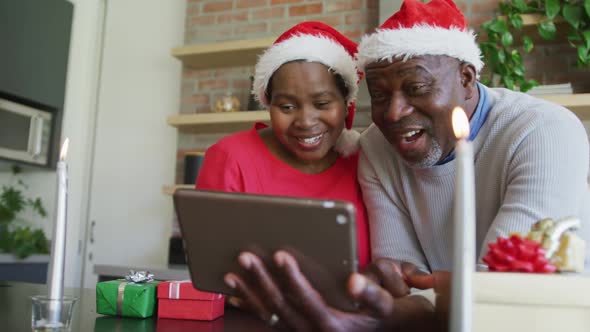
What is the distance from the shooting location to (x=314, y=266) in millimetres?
543

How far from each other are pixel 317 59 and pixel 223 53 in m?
1.93

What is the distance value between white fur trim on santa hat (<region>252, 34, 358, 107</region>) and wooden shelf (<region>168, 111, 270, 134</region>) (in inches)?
58.3

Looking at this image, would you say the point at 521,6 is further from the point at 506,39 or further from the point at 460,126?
the point at 460,126

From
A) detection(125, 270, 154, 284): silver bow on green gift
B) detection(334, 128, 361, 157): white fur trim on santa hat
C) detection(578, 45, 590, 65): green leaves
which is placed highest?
detection(578, 45, 590, 65): green leaves

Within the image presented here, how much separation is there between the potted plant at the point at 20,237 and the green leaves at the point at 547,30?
2.70m

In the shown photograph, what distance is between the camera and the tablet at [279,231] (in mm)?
521

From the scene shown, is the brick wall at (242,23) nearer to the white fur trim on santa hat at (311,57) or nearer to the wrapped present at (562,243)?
the white fur trim on santa hat at (311,57)

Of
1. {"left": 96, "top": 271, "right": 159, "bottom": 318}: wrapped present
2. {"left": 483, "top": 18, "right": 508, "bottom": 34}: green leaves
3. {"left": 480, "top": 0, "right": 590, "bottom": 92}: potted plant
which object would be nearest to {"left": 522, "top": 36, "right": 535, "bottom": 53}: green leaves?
{"left": 480, "top": 0, "right": 590, "bottom": 92}: potted plant

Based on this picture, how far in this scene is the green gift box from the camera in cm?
88

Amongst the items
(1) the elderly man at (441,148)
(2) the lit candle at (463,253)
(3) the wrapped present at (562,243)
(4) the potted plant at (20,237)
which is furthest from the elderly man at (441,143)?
(4) the potted plant at (20,237)

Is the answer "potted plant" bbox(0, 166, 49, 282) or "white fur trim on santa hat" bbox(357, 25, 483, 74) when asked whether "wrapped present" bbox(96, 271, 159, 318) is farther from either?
"potted plant" bbox(0, 166, 49, 282)

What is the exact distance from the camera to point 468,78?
4.09 feet

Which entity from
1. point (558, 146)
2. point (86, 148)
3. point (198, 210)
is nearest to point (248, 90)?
point (86, 148)

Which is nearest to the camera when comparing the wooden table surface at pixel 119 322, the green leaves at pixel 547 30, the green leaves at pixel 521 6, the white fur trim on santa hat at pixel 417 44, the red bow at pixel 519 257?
the red bow at pixel 519 257
